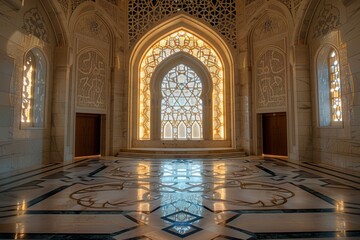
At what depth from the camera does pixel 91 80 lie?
7.16m

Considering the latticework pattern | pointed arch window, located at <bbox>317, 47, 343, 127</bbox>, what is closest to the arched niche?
the latticework pattern

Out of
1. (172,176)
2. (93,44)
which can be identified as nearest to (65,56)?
(93,44)

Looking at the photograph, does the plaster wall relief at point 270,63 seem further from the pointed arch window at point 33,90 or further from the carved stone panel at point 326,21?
the pointed arch window at point 33,90

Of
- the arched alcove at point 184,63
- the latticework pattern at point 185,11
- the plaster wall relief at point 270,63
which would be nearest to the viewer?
the plaster wall relief at point 270,63

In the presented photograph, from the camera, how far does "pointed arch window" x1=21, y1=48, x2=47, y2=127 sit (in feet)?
17.7

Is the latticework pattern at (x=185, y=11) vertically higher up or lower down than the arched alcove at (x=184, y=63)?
higher up

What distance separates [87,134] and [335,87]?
22.9ft

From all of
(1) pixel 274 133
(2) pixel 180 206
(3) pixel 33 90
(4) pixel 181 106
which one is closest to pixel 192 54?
(4) pixel 181 106

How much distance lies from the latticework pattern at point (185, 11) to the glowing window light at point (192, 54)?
0.72m

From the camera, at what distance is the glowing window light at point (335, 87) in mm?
5508

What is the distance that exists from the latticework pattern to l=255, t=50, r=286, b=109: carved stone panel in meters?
1.32

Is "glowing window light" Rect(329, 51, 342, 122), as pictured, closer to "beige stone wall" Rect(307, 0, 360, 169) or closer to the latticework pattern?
"beige stone wall" Rect(307, 0, 360, 169)

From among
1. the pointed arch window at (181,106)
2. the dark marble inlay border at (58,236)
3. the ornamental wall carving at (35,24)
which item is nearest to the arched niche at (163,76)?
the pointed arch window at (181,106)

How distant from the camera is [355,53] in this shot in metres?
4.70
